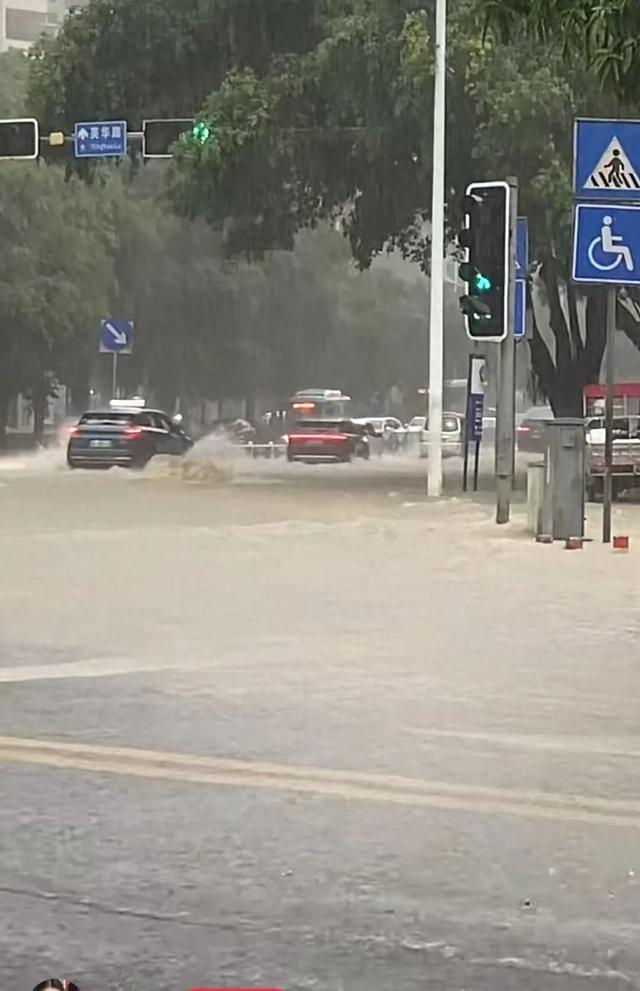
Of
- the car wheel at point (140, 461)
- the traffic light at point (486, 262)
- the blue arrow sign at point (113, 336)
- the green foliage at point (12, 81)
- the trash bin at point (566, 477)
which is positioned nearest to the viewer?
the trash bin at point (566, 477)

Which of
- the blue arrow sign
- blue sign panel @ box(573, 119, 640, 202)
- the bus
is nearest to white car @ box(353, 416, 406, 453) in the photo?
the bus

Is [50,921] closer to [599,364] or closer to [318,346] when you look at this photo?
[599,364]

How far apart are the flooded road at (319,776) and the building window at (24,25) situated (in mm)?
92547

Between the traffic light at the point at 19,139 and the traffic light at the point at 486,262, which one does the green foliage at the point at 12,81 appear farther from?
the traffic light at the point at 486,262

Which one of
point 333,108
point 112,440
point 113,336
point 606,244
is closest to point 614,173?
point 606,244

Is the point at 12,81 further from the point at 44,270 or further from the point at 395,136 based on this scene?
the point at 395,136

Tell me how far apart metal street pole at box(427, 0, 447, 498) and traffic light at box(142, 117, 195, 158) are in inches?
161

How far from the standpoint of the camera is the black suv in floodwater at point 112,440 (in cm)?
3969

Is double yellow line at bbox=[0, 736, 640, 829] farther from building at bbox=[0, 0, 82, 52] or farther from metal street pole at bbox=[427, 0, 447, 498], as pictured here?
building at bbox=[0, 0, 82, 52]

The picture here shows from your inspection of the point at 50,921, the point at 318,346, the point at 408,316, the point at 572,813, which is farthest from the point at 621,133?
the point at 408,316

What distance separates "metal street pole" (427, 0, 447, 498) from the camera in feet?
90.4

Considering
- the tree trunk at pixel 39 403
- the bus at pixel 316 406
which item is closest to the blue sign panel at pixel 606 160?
the tree trunk at pixel 39 403

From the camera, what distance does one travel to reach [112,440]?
39.7m

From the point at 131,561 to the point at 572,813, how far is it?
35.0ft
